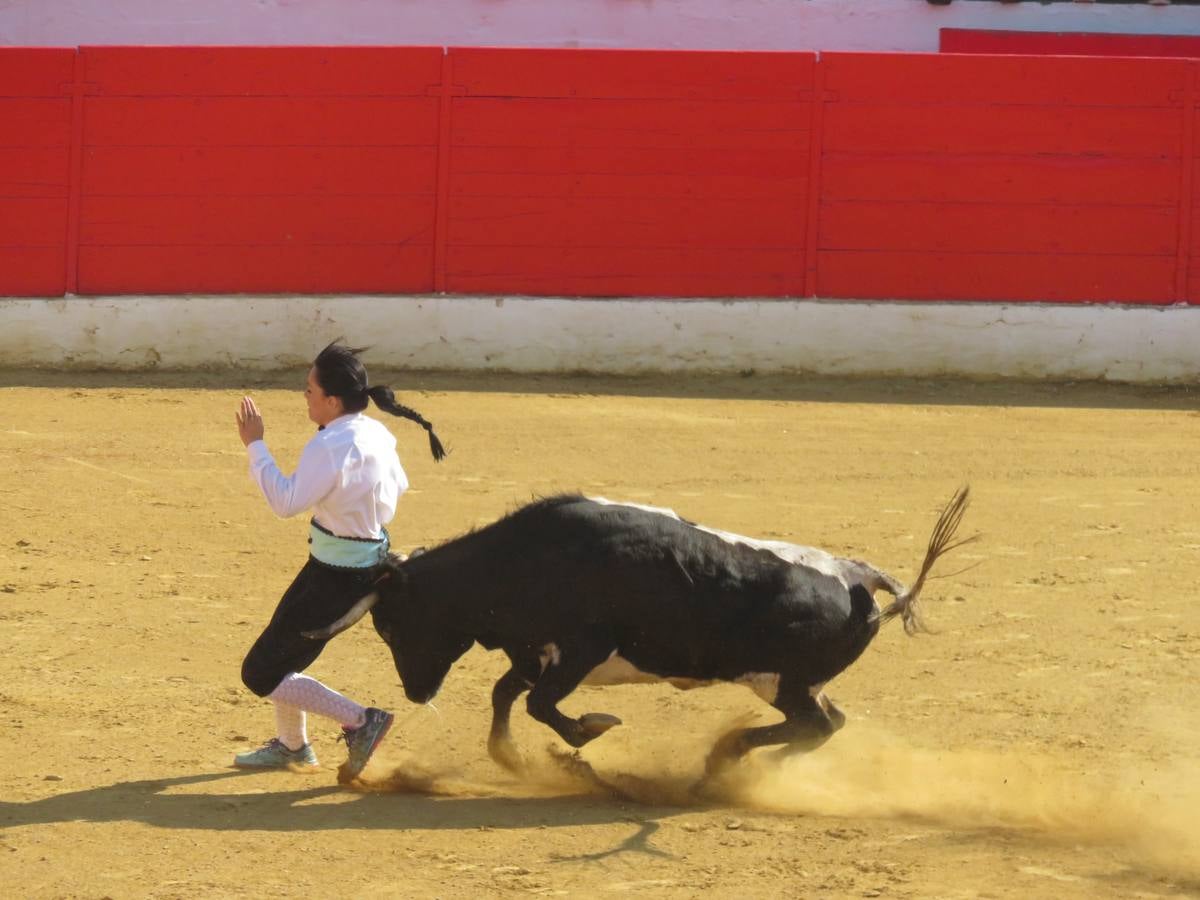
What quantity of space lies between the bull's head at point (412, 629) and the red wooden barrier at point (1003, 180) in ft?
23.2

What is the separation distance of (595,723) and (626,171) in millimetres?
7466

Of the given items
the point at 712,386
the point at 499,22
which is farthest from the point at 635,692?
the point at 499,22

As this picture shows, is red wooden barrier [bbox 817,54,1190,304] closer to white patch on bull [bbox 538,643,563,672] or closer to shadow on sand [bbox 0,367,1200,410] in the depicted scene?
shadow on sand [bbox 0,367,1200,410]

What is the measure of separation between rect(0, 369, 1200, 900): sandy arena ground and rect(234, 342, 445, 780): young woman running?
23 cm

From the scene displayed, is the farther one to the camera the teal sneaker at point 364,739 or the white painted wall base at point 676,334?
A: the white painted wall base at point 676,334

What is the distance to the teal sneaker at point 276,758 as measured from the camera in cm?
479

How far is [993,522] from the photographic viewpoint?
7809 mm

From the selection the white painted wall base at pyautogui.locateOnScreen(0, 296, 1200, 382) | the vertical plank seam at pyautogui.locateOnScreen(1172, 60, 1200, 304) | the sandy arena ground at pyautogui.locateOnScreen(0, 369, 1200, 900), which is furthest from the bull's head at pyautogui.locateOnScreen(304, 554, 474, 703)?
the vertical plank seam at pyautogui.locateOnScreen(1172, 60, 1200, 304)

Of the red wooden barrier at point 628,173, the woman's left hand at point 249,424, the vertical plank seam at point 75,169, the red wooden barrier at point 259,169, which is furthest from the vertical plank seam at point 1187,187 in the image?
the woman's left hand at point 249,424

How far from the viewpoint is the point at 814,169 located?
11.5 m

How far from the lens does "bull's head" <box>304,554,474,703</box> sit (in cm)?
472

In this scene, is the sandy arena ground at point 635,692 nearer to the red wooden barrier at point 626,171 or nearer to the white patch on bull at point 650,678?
the white patch on bull at point 650,678

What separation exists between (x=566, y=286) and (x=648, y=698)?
6130 millimetres

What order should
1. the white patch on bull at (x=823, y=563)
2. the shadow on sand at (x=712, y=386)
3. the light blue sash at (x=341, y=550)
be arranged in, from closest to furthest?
the light blue sash at (x=341, y=550), the white patch on bull at (x=823, y=563), the shadow on sand at (x=712, y=386)
